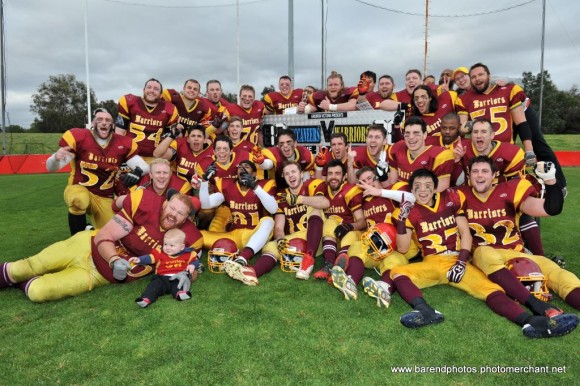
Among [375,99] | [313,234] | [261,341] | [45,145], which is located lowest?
[261,341]

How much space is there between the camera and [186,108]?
615 centimetres

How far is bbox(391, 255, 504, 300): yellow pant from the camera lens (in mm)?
3465

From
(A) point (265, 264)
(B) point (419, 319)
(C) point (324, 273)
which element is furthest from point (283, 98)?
(B) point (419, 319)

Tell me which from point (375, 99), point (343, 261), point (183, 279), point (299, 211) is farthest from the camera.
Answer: point (375, 99)

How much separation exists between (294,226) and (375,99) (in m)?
2.45

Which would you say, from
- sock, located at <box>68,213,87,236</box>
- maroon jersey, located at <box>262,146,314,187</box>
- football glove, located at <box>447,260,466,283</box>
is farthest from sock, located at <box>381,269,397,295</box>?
sock, located at <box>68,213,87,236</box>

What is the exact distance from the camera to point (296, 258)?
4.19 m

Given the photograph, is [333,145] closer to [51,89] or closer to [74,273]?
[74,273]

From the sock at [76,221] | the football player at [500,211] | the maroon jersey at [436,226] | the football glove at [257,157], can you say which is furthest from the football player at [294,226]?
the sock at [76,221]

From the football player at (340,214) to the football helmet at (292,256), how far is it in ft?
0.89

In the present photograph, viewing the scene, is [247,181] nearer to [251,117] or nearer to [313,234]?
[313,234]

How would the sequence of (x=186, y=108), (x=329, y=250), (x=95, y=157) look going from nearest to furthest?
(x=329, y=250)
(x=95, y=157)
(x=186, y=108)

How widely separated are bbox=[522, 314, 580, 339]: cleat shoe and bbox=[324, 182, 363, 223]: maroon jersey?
84.2 inches

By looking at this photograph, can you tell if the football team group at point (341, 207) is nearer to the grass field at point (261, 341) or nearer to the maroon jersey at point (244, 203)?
the maroon jersey at point (244, 203)
